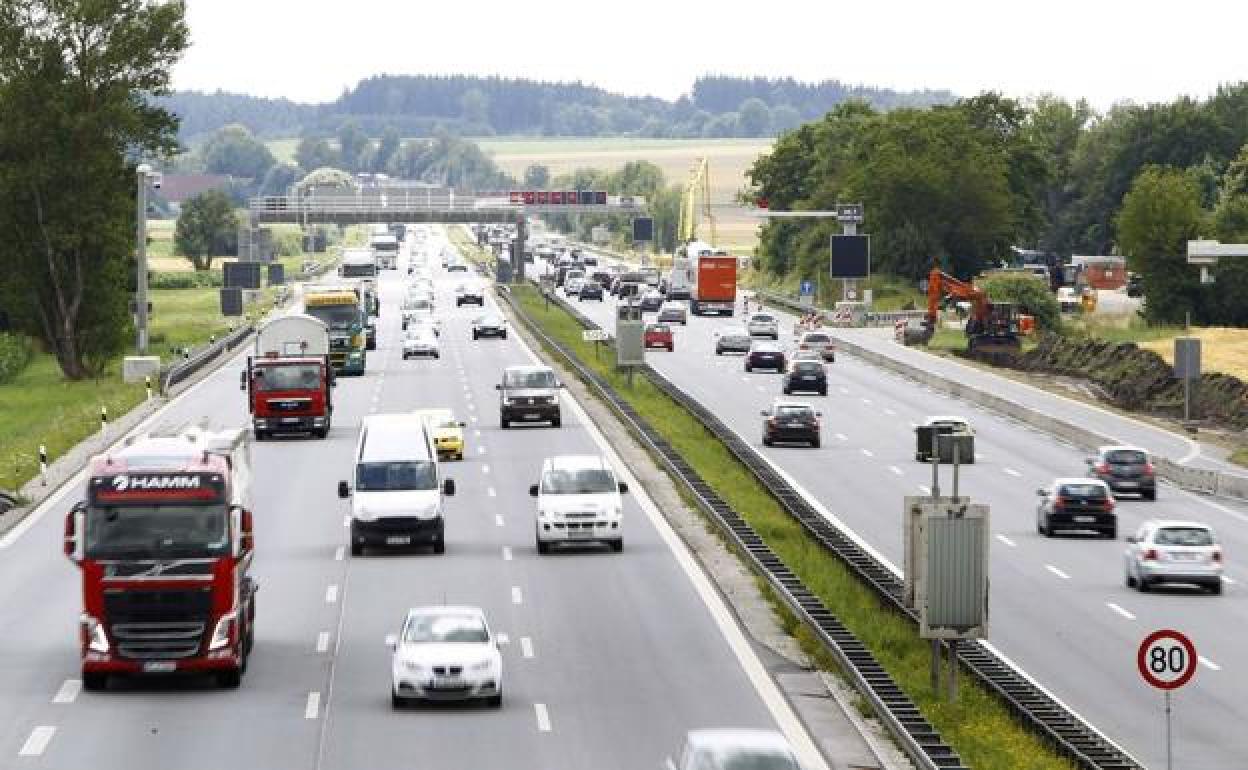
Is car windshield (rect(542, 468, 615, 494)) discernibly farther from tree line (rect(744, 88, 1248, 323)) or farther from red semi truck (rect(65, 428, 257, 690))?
tree line (rect(744, 88, 1248, 323))

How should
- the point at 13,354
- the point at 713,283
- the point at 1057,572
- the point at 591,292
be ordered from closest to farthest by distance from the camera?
the point at 1057,572 → the point at 13,354 → the point at 713,283 → the point at 591,292

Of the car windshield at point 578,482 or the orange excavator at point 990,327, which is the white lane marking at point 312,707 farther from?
the orange excavator at point 990,327

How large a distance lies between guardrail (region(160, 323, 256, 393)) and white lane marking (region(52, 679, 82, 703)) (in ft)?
183

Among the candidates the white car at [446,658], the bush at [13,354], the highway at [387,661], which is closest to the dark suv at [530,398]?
the highway at [387,661]

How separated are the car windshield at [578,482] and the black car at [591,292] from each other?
13232 centimetres

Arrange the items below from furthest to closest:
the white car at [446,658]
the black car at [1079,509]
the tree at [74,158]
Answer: the tree at [74,158], the black car at [1079,509], the white car at [446,658]

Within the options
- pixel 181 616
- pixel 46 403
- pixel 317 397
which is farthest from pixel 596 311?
pixel 181 616

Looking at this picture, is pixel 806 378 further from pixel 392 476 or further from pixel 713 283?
pixel 713 283

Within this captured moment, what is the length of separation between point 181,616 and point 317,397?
133ft

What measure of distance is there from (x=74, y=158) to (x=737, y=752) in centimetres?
Result: 9398

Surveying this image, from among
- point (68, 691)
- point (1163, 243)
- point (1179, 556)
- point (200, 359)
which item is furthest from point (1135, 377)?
point (68, 691)

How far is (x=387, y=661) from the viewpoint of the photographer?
3672 centimetres

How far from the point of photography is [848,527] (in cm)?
5859

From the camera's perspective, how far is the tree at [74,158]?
111438 mm
